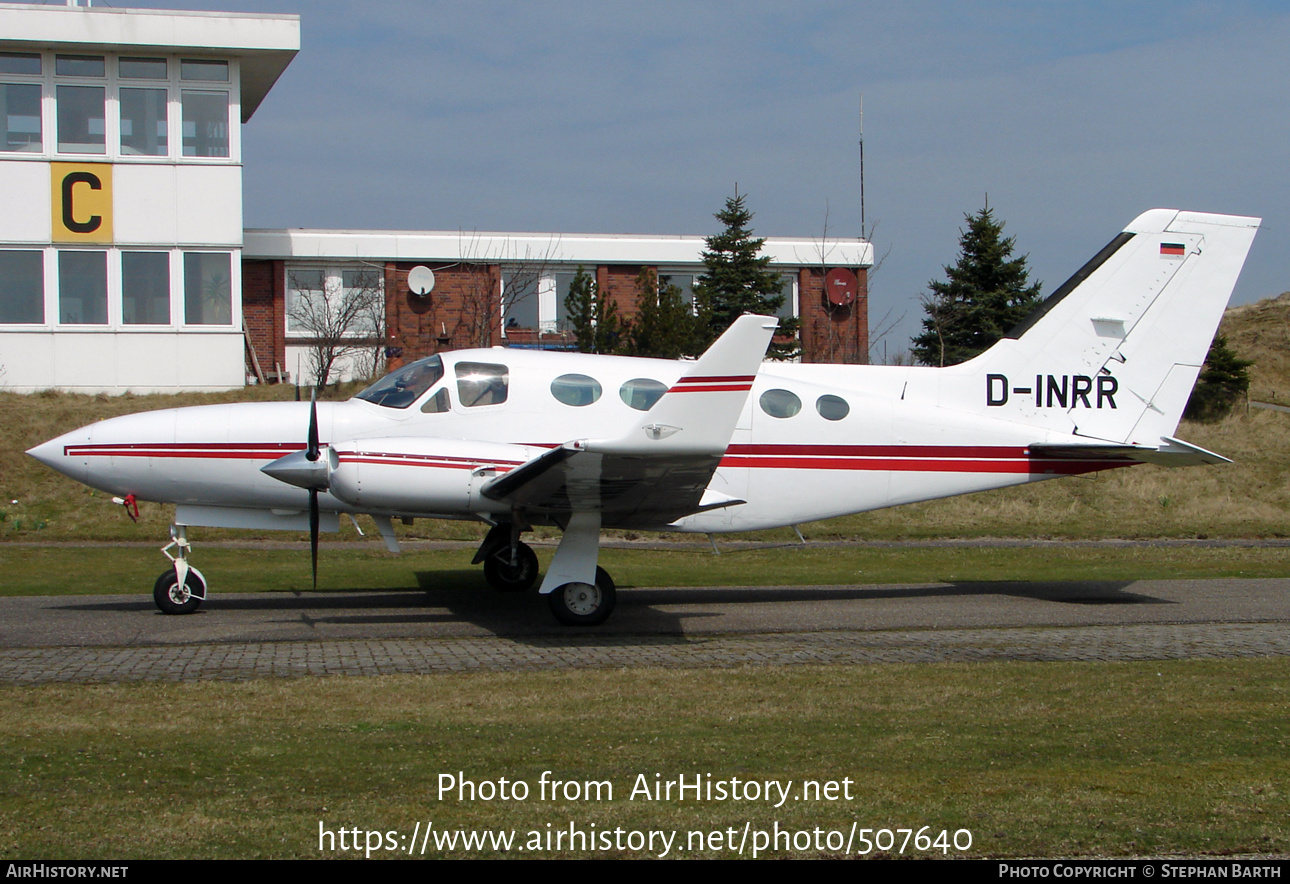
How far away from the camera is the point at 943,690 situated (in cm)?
828

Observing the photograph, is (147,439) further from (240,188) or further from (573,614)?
(240,188)

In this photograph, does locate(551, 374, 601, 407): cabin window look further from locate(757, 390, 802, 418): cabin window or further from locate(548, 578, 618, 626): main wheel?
locate(548, 578, 618, 626): main wheel

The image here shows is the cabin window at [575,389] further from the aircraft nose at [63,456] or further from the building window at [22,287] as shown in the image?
the building window at [22,287]

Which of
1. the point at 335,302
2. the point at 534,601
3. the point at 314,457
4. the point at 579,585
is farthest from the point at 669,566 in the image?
the point at 335,302

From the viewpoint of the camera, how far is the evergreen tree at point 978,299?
35906 millimetres

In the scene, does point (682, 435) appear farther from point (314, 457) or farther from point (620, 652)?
point (314, 457)

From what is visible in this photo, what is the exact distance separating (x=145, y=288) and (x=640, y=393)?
1980 centimetres

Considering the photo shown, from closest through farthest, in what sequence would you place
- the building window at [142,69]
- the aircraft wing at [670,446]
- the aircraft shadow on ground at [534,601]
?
the aircraft wing at [670,446] < the aircraft shadow on ground at [534,601] < the building window at [142,69]

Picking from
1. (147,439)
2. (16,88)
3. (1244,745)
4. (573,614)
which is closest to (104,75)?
(16,88)

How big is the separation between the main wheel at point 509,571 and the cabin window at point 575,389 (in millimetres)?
2631

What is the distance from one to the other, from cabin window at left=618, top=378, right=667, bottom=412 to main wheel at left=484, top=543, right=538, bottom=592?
2868 millimetres

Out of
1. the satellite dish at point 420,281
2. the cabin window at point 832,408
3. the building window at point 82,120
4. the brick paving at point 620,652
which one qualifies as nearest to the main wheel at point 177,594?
the brick paving at point 620,652
